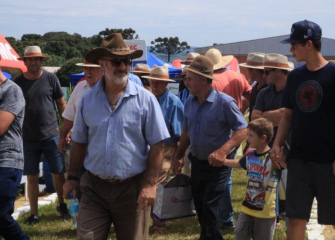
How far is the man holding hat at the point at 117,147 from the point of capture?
4.23 metres

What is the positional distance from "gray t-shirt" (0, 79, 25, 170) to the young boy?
2.07m

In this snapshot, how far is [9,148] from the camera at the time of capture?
203 inches

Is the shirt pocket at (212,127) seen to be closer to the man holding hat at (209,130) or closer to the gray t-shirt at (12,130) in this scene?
the man holding hat at (209,130)

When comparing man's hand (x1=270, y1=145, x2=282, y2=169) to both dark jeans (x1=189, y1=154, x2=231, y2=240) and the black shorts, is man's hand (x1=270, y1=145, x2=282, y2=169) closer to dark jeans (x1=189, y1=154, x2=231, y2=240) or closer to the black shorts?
the black shorts

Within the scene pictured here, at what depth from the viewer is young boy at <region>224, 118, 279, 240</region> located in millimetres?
5324

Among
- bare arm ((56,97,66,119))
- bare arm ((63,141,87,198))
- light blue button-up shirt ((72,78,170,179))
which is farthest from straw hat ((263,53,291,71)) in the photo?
bare arm ((56,97,66,119))

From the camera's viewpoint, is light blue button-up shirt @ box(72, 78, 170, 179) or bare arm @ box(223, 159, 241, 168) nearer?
light blue button-up shirt @ box(72, 78, 170, 179)

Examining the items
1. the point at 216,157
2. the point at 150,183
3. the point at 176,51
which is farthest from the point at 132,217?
the point at 176,51

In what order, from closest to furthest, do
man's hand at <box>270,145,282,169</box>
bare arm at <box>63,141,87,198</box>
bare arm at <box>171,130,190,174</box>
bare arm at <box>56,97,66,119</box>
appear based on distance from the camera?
bare arm at <box>63,141,87,198</box> < man's hand at <box>270,145,282,169</box> < bare arm at <box>171,130,190,174</box> < bare arm at <box>56,97,66,119</box>

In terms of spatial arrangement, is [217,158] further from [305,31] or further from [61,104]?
[61,104]

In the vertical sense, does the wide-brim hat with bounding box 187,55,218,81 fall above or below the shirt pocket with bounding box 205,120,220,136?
above

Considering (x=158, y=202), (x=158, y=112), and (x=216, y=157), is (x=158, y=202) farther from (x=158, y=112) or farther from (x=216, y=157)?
(x=158, y=112)

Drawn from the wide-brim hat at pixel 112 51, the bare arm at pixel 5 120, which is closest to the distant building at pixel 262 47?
the bare arm at pixel 5 120

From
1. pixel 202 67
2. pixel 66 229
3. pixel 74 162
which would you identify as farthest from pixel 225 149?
pixel 66 229
